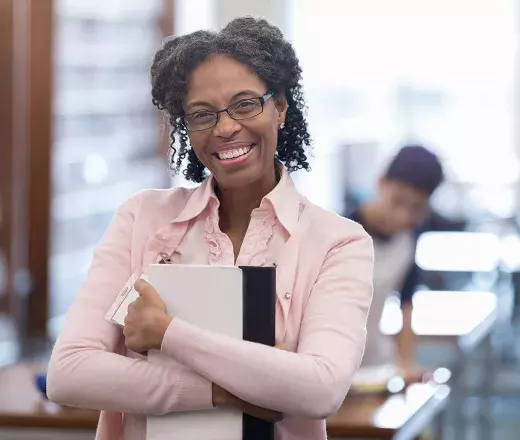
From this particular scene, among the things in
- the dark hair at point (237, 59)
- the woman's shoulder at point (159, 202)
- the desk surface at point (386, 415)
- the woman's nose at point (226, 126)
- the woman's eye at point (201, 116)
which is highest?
the dark hair at point (237, 59)

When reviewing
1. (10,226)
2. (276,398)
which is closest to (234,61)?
(276,398)

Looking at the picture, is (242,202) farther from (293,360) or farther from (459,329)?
(459,329)

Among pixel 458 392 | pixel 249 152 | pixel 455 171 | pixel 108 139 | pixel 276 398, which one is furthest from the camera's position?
pixel 455 171

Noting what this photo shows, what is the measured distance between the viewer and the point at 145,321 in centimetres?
174

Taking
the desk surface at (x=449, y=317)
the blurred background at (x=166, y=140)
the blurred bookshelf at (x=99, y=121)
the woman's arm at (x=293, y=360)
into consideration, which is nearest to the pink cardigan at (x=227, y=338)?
the woman's arm at (x=293, y=360)

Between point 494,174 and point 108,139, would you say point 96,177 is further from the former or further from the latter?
point 494,174

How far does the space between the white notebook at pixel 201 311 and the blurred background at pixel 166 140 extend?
11.1ft

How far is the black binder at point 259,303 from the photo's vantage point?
5.81 feet

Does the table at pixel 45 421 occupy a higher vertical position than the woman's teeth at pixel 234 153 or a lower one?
lower

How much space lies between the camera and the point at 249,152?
185 centimetres

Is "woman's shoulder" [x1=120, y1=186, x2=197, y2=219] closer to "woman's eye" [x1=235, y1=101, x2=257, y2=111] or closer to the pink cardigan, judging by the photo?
the pink cardigan

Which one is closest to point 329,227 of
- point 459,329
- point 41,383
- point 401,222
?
point 41,383

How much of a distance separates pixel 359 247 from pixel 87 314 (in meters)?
0.48

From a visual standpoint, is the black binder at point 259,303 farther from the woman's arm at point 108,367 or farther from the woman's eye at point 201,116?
the woman's eye at point 201,116
